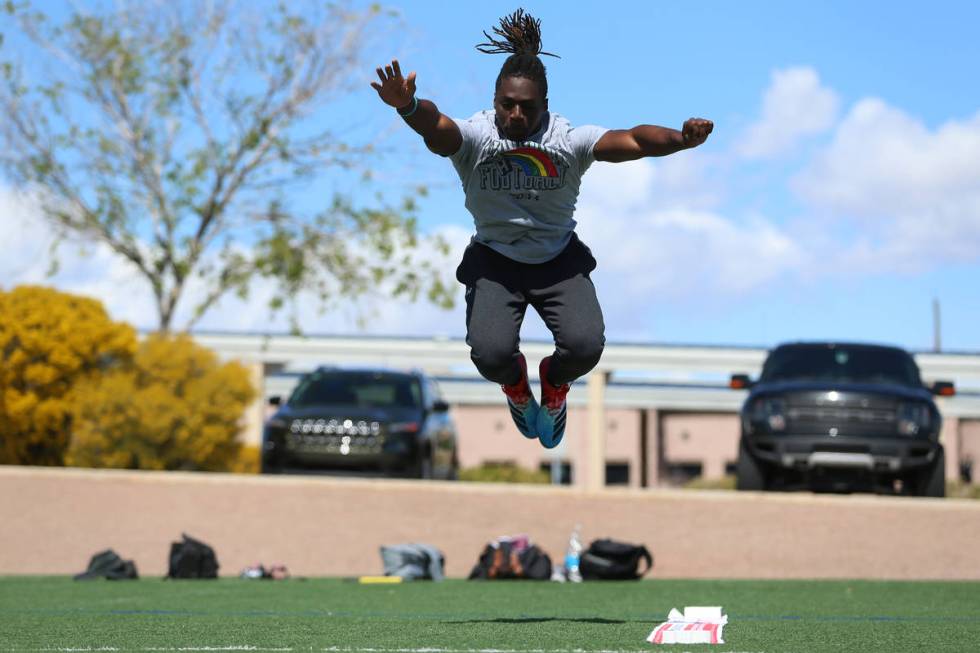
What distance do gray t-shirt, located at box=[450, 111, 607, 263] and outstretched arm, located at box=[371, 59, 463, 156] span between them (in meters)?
0.10

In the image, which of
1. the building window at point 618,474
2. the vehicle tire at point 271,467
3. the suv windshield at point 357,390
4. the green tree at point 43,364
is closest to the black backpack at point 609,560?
the suv windshield at point 357,390

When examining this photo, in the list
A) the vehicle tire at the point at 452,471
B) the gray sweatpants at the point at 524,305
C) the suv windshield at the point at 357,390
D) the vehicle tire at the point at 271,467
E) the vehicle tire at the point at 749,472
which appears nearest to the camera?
the gray sweatpants at the point at 524,305

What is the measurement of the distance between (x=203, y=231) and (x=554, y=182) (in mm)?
15220

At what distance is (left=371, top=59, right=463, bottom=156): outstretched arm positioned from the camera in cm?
601

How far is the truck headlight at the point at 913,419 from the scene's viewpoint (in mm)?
13039

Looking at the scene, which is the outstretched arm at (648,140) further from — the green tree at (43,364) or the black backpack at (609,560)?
the green tree at (43,364)

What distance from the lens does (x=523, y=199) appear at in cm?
654

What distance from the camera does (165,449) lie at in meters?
17.3

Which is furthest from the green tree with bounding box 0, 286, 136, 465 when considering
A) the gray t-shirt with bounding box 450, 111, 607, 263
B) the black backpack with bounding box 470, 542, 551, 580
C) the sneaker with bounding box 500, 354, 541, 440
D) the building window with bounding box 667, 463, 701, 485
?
the building window with bounding box 667, 463, 701, 485

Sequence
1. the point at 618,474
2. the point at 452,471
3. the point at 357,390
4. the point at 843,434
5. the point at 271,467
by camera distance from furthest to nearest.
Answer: the point at 618,474
the point at 452,471
the point at 357,390
the point at 271,467
the point at 843,434

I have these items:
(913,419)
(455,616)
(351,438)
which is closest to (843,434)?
(913,419)

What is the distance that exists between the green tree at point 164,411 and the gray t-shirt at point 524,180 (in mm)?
11114

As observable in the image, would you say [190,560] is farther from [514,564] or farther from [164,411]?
[164,411]

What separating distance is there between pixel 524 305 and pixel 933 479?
802 centimetres
